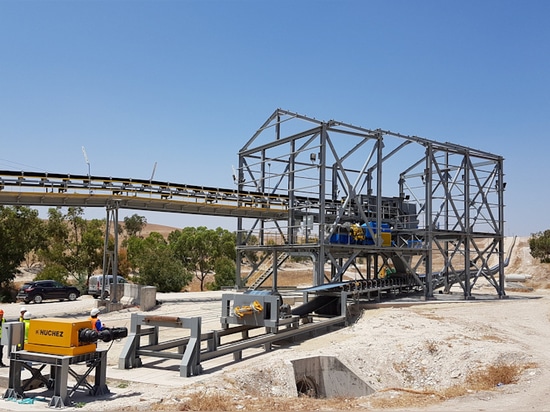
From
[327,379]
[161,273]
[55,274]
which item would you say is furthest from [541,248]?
[327,379]

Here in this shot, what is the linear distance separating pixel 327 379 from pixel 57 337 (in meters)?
7.44

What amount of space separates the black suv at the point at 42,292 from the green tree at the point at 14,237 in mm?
9929

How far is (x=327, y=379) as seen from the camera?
14477mm

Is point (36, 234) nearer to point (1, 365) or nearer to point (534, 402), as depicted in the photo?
point (1, 365)

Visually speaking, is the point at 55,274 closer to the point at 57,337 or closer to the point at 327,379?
the point at 327,379

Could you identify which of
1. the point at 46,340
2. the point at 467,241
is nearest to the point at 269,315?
the point at 46,340

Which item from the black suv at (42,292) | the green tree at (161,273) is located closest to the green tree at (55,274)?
the green tree at (161,273)

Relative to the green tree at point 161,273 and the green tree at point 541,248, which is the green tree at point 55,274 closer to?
the green tree at point 161,273

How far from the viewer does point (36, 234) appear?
47.3m

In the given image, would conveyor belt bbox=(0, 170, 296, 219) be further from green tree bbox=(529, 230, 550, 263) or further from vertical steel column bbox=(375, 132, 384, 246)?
green tree bbox=(529, 230, 550, 263)

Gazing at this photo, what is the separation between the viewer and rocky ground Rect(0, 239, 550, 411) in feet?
34.2

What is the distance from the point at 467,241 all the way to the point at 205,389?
24163 mm

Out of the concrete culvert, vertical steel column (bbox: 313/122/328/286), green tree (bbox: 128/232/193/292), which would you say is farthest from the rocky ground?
green tree (bbox: 128/232/193/292)

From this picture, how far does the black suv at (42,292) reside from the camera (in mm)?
33312
